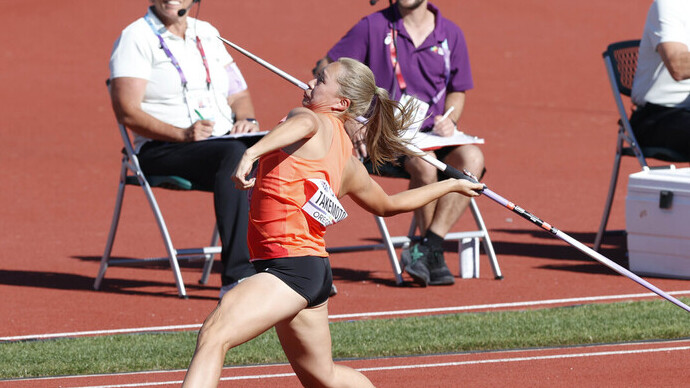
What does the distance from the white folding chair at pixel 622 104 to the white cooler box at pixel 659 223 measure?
1.02ft

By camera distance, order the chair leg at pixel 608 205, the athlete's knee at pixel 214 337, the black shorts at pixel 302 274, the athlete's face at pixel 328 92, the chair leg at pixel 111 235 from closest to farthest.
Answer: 1. the athlete's knee at pixel 214 337
2. the black shorts at pixel 302 274
3. the athlete's face at pixel 328 92
4. the chair leg at pixel 111 235
5. the chair leg at pixel 608 205

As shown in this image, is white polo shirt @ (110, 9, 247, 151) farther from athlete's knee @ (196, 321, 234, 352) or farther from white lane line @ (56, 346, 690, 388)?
athlete's knee @ (196, 321, 234, 352)

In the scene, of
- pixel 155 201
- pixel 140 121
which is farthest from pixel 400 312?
pixel 140 121

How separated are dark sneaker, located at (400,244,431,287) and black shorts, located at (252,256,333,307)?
3444 millimetres

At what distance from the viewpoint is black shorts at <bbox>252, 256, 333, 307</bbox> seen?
4.39 m

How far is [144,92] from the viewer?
305 inches

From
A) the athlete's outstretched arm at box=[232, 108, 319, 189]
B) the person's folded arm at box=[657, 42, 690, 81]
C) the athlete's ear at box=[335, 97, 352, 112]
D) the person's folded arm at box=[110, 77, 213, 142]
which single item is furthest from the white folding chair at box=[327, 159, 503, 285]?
the athlete's outstretched arm at box=[232, 108, 319, 189]

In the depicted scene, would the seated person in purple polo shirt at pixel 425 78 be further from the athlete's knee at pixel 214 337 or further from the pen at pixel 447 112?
the athlete's knee at pixel 214 337

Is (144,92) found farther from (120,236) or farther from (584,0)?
(584,0)

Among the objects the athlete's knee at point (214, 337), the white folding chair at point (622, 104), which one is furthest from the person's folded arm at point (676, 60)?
the athlete's knee at point (214, 337)

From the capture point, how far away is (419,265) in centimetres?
793

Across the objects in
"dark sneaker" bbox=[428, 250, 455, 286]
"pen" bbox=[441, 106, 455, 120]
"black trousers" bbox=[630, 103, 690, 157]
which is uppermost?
"pen" bbox=[441, 106, 455, 120]

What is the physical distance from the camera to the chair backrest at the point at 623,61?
351 inches

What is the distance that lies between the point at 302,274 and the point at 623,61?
5220mm
